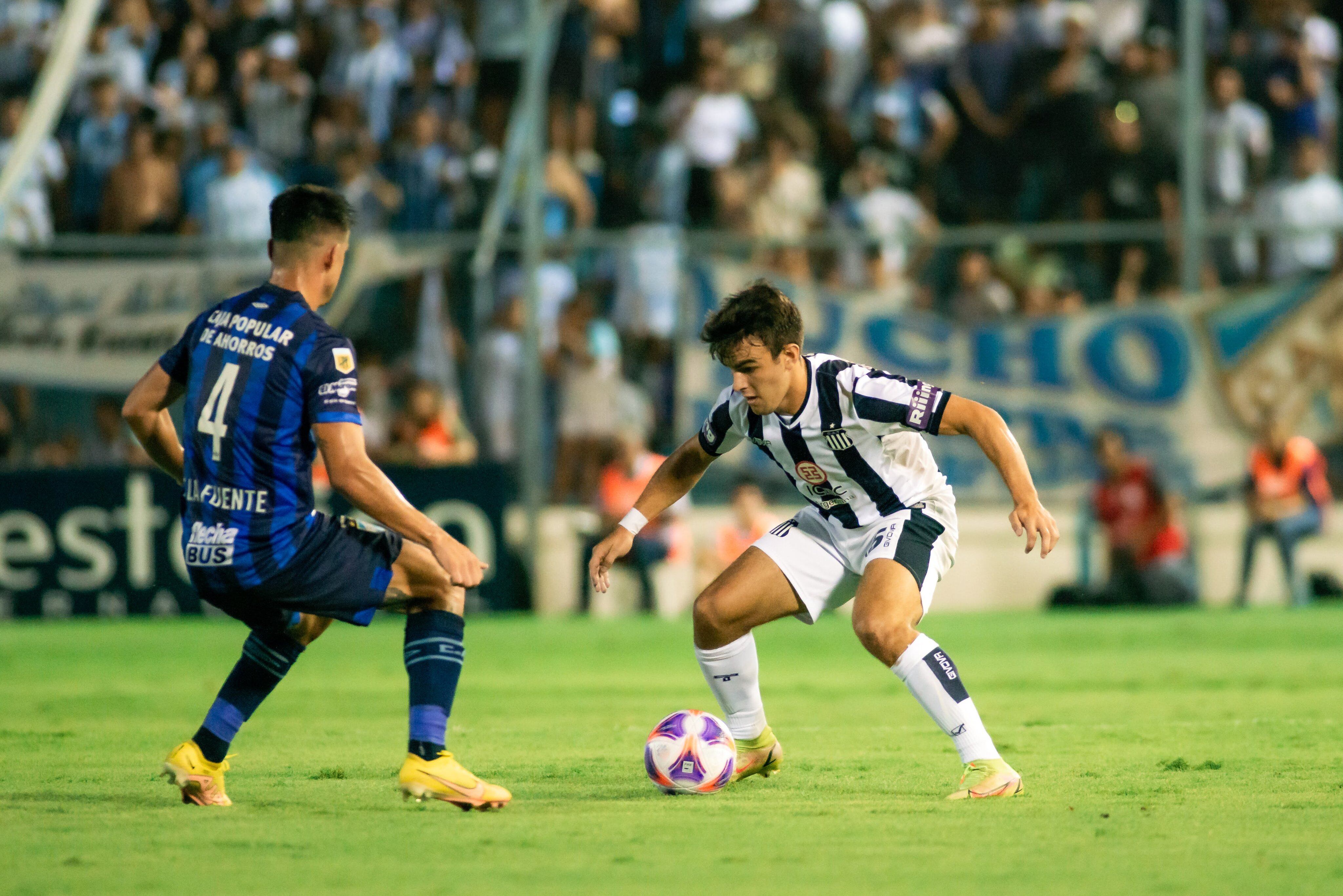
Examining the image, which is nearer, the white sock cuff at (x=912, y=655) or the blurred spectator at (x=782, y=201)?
the white sock cuff at (x=912, y=655)

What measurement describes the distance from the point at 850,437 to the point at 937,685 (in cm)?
98

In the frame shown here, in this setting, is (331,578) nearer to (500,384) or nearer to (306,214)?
(306,214)

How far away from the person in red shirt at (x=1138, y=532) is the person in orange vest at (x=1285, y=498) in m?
0.60

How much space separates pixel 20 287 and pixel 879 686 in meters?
9.21

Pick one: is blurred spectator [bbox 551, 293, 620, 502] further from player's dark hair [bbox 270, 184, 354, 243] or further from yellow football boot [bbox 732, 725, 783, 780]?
player's dark hair [bbox 270, 184, 354, 243]

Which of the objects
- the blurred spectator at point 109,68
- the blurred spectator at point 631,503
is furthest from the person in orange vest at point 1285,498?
the blurred spectator at point 109,68

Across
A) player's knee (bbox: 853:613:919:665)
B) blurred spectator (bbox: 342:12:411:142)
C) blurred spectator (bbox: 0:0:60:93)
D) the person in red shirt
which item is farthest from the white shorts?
blurred spectator (bbox: 0:0:60:93)

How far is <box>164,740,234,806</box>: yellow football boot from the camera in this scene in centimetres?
579

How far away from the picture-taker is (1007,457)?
6.00 metres

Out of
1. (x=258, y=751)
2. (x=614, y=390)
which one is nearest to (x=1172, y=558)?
(x=614, y=390)

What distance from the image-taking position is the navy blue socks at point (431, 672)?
563cm

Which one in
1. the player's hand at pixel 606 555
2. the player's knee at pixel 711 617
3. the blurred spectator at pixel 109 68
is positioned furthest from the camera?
the blurred spectator at pixel 109 68

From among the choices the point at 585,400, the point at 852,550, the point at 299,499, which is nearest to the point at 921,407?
the point at 852,550

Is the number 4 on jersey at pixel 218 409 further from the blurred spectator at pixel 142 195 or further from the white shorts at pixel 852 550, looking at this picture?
the blurred spectator at pixel 142 195
